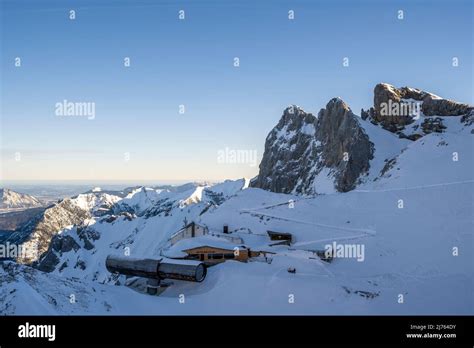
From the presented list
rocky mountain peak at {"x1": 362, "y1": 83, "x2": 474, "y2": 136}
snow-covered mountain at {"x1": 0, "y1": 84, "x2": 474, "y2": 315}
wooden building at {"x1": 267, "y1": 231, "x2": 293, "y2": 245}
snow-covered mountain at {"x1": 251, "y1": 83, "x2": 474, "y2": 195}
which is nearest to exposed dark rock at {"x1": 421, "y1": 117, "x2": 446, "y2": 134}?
snow-covered mountain at {"x1": 251, "y1": 83, "x2": 474, "y2": 195}

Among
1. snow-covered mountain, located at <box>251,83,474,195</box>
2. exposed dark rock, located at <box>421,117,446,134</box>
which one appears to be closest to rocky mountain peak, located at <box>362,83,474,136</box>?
snow-covered mountain, located at <box>251,83,474,195</box>

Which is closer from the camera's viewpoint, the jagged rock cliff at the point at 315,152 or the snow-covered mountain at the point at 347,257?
the snow-covered mountain at the point at 347,257

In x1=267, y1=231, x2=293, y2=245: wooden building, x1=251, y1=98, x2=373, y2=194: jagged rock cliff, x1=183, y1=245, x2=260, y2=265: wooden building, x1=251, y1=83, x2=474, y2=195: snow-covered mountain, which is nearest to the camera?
x1=183, y1=245, x2=260, y2=265: wooden building

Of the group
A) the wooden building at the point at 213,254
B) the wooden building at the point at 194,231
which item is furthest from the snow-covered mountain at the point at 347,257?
the wooden building at the point at 213,254

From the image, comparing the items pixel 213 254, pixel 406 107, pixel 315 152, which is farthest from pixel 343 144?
pixel 213 254

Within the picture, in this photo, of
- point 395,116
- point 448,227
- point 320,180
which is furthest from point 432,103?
point 448,227

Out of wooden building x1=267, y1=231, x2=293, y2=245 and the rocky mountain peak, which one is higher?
the rocky mountain peak

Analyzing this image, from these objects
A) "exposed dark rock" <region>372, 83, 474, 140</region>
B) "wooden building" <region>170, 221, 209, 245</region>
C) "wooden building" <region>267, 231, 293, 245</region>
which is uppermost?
"exposed dark rock" <region>372, 83, 474, 140</region>

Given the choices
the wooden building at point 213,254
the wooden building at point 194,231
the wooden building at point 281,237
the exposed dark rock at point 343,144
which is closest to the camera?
the wooden building at point 213,254

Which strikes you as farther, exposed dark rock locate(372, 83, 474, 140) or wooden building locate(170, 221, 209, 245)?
exposed dark rock locate(372, 83, 474, 140)

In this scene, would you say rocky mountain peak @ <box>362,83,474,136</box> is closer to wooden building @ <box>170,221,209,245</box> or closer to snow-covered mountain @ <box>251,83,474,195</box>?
snow-covered mountain @ <box>251,83,474,195</box>

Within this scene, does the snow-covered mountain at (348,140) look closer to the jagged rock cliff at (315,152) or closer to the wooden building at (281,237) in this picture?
the jagged rock cliff at (315,152)

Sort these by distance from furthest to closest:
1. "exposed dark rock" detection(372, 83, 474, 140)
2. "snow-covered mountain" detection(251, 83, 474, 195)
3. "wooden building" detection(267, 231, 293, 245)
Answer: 1. "exposed dark rock" detection(372, 83, 474, 140)
2. "snow-covered mountain" detection(251, 83, 474, 195)
3. "wooden building" detection(267, 231, 293, 245)
